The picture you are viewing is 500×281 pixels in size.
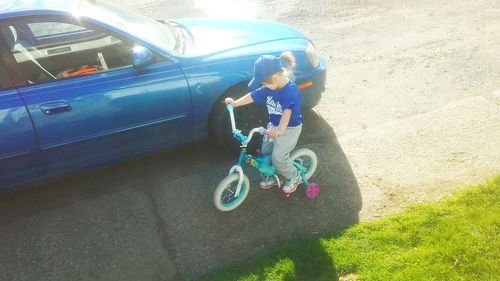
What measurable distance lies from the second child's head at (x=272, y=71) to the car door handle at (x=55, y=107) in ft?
5.10

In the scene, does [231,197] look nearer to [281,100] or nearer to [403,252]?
[281,100]

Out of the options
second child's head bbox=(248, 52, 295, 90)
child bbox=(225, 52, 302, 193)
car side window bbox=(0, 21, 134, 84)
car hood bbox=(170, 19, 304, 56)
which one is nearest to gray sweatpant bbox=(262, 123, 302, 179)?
child bbox=(225, 52, 302, 193)

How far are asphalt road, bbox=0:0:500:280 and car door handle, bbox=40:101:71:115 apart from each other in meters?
0.95

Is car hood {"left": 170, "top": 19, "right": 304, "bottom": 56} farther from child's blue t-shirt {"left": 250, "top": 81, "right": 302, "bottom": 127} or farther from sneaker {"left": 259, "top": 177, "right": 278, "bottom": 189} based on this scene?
sneaker {"left": 259, "top": 177, "right": 278, "bottom": 189}

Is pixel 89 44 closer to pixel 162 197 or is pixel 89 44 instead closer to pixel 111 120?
pixel 111 120

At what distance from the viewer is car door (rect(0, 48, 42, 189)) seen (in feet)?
10.7

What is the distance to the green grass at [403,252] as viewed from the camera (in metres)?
2.95

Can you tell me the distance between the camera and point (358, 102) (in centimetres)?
514

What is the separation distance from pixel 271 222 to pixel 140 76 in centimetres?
166

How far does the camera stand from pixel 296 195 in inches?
150

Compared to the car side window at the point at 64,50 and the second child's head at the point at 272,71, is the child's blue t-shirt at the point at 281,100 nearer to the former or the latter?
the second child's head at the point at 272,71

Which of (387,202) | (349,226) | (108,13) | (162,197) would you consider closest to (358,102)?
(387,202)

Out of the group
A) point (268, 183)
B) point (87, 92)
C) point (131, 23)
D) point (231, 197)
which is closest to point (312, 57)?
point (268, 183)

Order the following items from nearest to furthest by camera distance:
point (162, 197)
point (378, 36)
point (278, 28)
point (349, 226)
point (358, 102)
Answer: point (349, 226) < point (162, 197) < point (278, 28) < point (358, 102) < point (378, 36)
